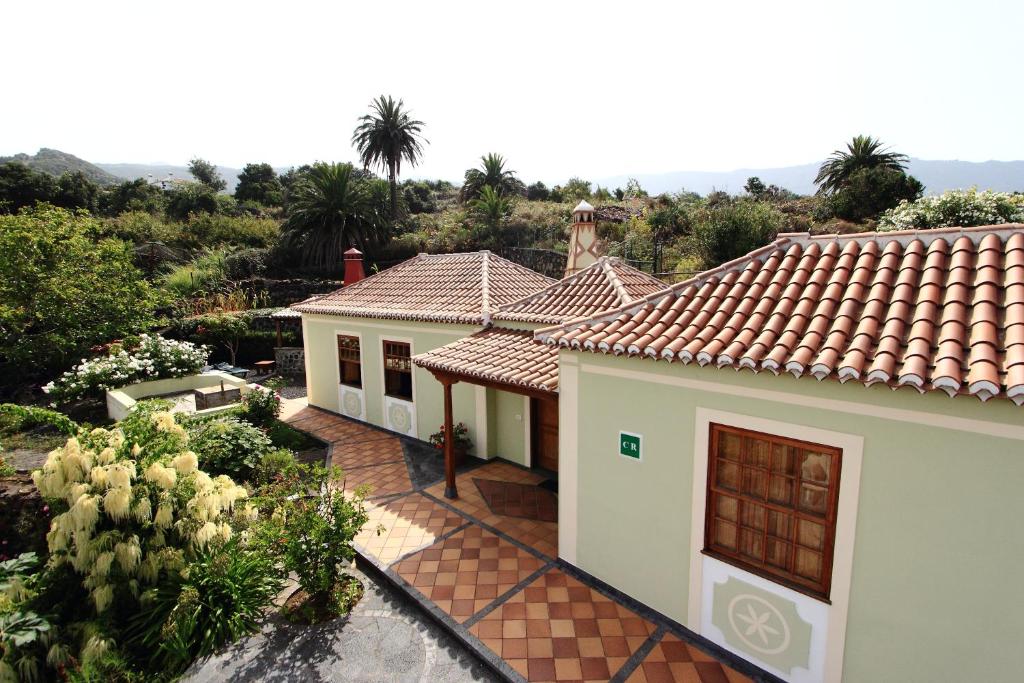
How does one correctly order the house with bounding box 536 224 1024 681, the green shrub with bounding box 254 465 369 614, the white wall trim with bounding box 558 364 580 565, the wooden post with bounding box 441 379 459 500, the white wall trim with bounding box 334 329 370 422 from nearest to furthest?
1. the house with bounding box 536 224 1024 681
2. the green shrub with bounding box 254 465 369 614
3. the white wall trim with bounding box 558 364 580 565
4. the wooden post with bounding box 441 379 459 500
5. the white wall trim with bounding box 334 329 370 422

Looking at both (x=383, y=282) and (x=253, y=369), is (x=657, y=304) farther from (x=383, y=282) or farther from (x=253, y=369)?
(x=253, y=369)

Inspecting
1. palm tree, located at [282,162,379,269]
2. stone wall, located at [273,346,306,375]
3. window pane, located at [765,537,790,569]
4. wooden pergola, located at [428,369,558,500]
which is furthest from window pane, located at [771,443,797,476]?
palm tree, located at [282,162,379,269]

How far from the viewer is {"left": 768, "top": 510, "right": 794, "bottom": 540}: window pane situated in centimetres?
513

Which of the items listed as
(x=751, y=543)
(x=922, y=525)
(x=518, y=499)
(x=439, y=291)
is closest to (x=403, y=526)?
(x=518, y=499)

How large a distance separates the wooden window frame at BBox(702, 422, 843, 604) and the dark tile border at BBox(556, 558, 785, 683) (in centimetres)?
109

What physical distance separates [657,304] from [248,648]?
6610 mm

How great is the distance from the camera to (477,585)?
7.08m

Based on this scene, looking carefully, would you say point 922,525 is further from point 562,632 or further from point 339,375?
point 339,375

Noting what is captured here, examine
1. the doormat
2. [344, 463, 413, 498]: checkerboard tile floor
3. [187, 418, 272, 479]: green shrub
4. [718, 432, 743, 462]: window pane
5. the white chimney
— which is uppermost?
the white chimney

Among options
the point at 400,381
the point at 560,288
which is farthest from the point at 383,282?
the point at 560,288

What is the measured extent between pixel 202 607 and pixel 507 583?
3772 millimetres

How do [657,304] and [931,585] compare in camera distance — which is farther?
[657,304]

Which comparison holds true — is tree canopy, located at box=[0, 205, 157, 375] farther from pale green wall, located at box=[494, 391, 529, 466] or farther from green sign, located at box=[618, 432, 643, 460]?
green sign, located at box=[618, 432, 643, 460]

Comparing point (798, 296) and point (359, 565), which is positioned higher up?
point (798, 296)
